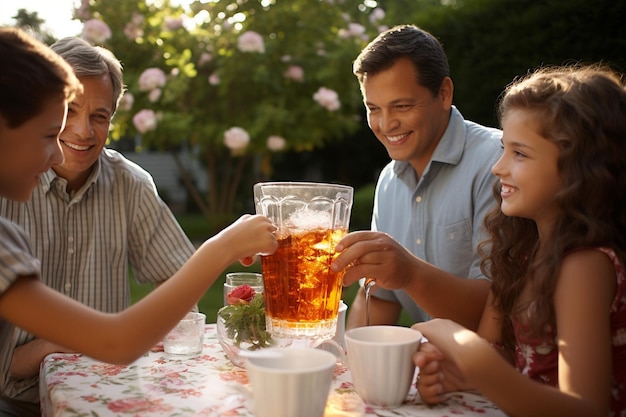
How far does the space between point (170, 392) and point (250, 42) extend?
6.05m

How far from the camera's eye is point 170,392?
1.84 meters

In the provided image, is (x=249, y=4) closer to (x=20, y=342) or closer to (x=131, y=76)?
(x=131, y=76)

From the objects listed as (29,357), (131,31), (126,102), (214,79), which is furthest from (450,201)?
(131,31)

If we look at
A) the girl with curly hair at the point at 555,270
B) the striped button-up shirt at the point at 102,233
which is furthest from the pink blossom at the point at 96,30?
the girl with curly hair at the point at 555,270

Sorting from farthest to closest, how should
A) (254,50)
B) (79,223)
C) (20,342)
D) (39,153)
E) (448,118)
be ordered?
(254,50)
(448,118)
(79,223)
(20,342)
(39,153)

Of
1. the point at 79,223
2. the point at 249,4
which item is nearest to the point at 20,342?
the point at 79,223

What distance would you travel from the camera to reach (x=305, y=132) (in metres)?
7.93

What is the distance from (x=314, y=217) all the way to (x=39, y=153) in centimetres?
73

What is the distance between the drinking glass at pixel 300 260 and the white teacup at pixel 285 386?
38cm

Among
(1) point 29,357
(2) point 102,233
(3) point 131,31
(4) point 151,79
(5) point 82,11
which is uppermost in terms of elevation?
(5) point 82,11

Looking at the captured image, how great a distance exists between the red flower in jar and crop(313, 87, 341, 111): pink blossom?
572 cm

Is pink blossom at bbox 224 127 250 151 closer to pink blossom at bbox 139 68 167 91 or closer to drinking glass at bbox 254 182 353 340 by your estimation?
pink blossom at bbox 139 68 167 91

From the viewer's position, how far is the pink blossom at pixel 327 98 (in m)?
7.68

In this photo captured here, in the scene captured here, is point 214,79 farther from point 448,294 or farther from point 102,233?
point 448,294
